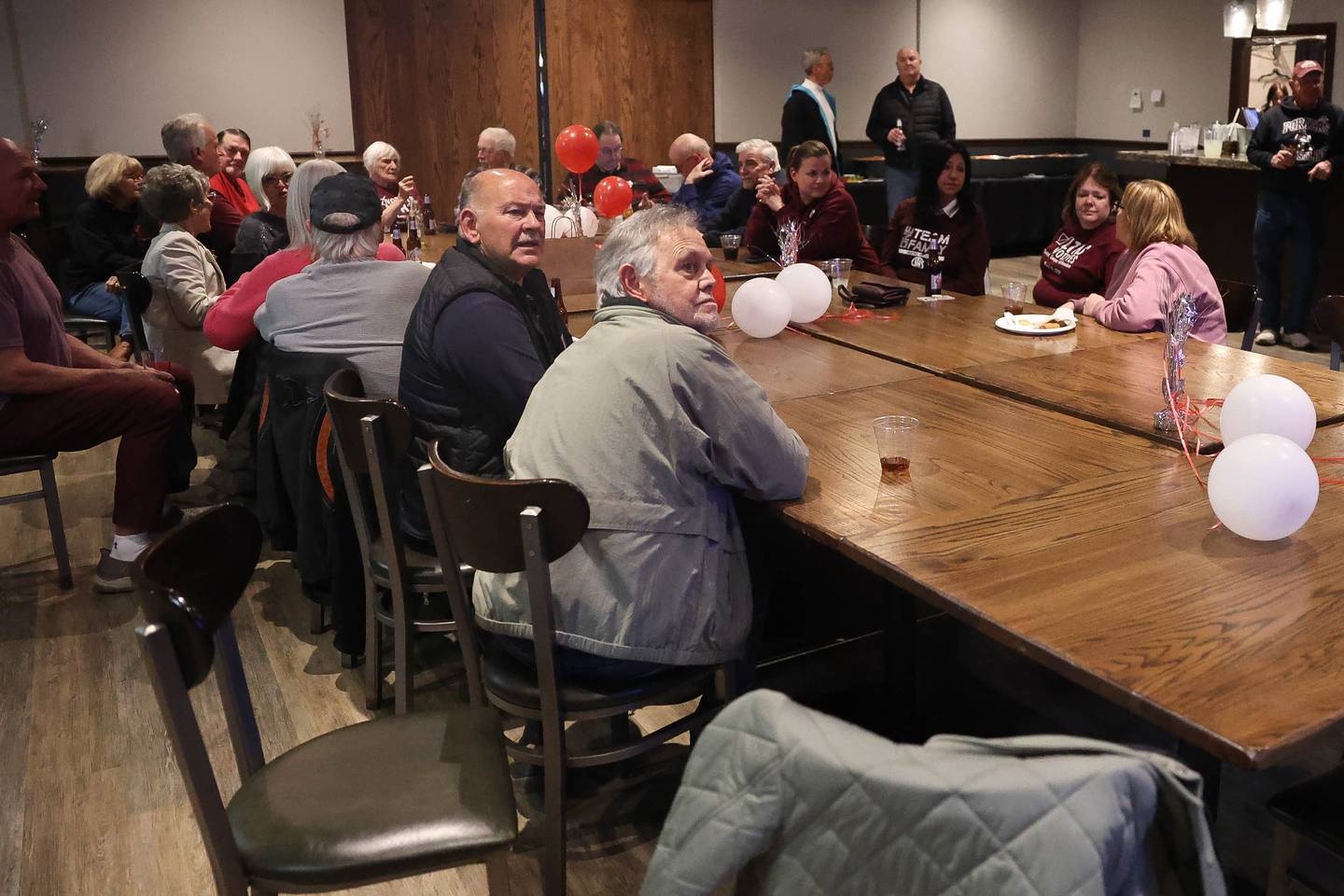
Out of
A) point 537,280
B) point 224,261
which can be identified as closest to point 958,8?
point 224,261

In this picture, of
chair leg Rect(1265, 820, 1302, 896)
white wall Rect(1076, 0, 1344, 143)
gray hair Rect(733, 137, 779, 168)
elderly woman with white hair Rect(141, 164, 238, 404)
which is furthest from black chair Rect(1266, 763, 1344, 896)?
white wall Rect(1076, 0, 1344, 143)

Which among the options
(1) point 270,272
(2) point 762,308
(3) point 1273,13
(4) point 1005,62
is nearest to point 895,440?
(2) point 762,308

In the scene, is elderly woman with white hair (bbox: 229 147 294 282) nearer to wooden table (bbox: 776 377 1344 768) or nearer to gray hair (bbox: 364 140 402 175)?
gray hair (bbox: 364 140 402 175)

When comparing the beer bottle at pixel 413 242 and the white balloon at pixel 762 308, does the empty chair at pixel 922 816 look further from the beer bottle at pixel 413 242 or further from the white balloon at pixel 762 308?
the beer bottle at pixel 413 242

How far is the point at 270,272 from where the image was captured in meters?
3.50

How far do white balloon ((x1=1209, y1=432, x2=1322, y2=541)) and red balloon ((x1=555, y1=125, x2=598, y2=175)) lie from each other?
473 centimetres

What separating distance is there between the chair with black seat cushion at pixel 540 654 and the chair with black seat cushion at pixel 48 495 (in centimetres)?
196

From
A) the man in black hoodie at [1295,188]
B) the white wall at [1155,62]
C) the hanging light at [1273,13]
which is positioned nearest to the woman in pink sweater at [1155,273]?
the man in black hoodie at [1295,188]

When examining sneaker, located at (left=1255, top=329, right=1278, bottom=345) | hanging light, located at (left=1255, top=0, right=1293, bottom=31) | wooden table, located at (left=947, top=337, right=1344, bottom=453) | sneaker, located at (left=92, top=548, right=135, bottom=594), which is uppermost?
hanging light, located at (left=1255, top=0, right=1293, bottom=31)

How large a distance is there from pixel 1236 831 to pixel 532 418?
5.25 feet

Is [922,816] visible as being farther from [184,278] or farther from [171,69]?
[171,69]

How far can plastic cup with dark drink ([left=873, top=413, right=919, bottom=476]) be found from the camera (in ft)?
6.57

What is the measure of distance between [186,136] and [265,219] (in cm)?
130

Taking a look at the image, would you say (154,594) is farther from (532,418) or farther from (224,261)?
(224,261)
